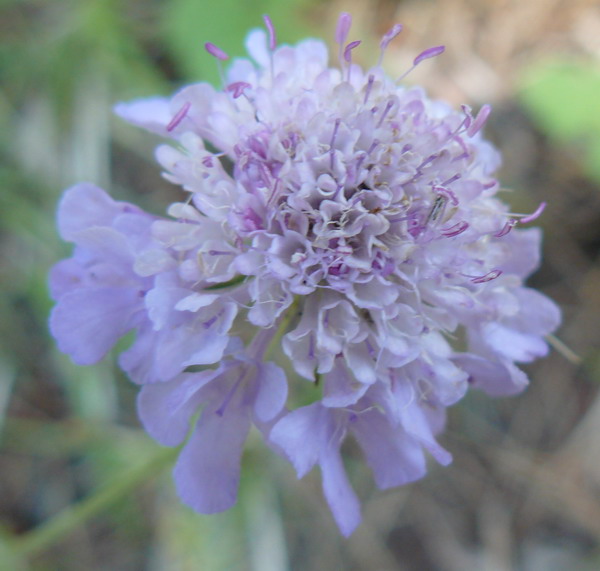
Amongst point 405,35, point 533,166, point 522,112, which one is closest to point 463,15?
point 405,35

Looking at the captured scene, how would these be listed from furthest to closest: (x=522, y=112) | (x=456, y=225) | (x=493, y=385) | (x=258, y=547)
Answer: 1. (x=522, y=112)
2. (x=258, y=547)
3. (x=493, y=385)
4. (x=456, y=225)

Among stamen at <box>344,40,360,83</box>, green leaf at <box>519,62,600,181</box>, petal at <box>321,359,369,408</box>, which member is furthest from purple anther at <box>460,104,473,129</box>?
green leaf at <box>519,62,600,181</box>

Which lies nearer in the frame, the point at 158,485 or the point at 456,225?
the point at 456,225

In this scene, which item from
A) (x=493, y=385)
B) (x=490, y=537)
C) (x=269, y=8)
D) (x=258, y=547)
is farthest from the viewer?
(x=269, y=8)

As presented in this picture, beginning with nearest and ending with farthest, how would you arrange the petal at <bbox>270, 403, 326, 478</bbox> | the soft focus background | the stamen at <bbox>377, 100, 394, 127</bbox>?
the petal at <bbox>270, 403, 326, 478</bbox> < the stamen at <bbox>377, 100, 394, 127</bbox> < the soft focus background

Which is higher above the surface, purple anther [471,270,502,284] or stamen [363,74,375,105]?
stamen [363,74,375,105]

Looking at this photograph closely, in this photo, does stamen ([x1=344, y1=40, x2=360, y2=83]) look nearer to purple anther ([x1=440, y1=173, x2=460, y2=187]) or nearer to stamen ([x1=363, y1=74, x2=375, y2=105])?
stamen ([x1=363, y1=74, x2=375, y2=105])

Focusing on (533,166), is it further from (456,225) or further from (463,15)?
(456,225)

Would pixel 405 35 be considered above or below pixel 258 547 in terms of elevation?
above

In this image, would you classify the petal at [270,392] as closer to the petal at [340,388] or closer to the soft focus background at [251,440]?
the petal at [340,388]
